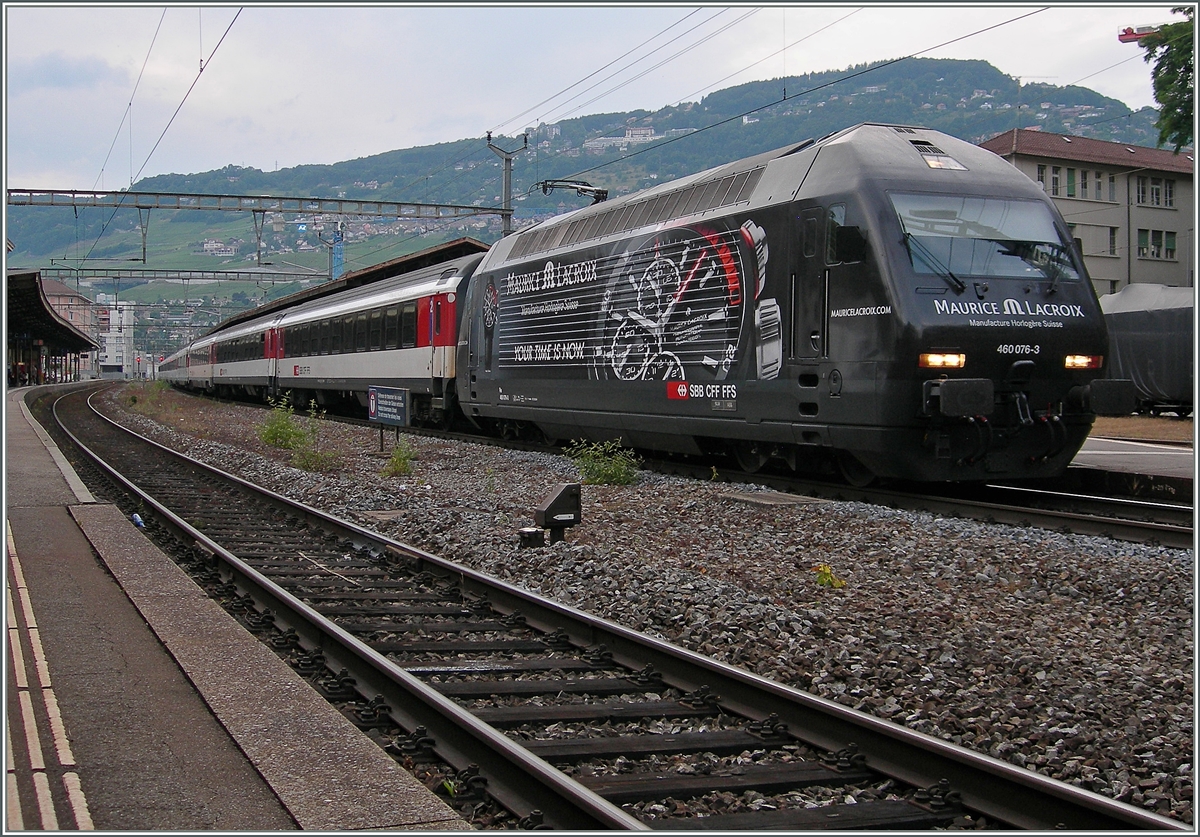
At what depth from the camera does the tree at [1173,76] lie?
33.1m

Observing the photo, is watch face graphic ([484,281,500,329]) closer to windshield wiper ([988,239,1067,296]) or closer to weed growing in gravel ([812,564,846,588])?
windshield wiper ([988,239,1067,296])

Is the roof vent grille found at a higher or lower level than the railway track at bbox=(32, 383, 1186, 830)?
higher

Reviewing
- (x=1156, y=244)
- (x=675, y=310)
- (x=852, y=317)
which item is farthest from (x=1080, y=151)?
(x=852, y=317)

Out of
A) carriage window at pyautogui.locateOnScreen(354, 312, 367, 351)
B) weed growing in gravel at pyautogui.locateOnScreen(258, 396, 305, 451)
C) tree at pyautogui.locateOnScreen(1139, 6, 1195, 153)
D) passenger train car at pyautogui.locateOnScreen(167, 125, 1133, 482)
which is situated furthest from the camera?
tree at pyautogui.locateOnScreen(1139, 6, 1195, 153)

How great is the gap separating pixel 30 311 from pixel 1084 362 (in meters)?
41.2

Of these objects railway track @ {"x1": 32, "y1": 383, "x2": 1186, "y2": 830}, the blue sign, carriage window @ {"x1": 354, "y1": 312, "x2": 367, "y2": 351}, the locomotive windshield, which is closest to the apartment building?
carriage window @ {"x1": 354, "y1": 312, "x2": 367, "y2": 351}

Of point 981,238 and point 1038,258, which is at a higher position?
point 981,238

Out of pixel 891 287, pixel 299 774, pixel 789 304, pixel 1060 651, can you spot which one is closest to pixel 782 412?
pixel 789 304

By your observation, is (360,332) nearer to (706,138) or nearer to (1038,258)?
(1038,258)

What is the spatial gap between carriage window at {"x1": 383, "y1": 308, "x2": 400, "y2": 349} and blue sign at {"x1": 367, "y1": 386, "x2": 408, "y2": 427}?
19.3ft

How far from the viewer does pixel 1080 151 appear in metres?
50.7

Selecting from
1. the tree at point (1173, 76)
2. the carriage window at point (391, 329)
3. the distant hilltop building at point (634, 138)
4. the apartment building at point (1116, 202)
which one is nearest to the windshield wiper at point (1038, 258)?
the carriage window at point (391, 329)

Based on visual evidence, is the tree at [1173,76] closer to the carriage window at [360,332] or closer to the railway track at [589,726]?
the carriage window at [360,332]

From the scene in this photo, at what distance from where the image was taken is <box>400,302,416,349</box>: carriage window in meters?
22.2
